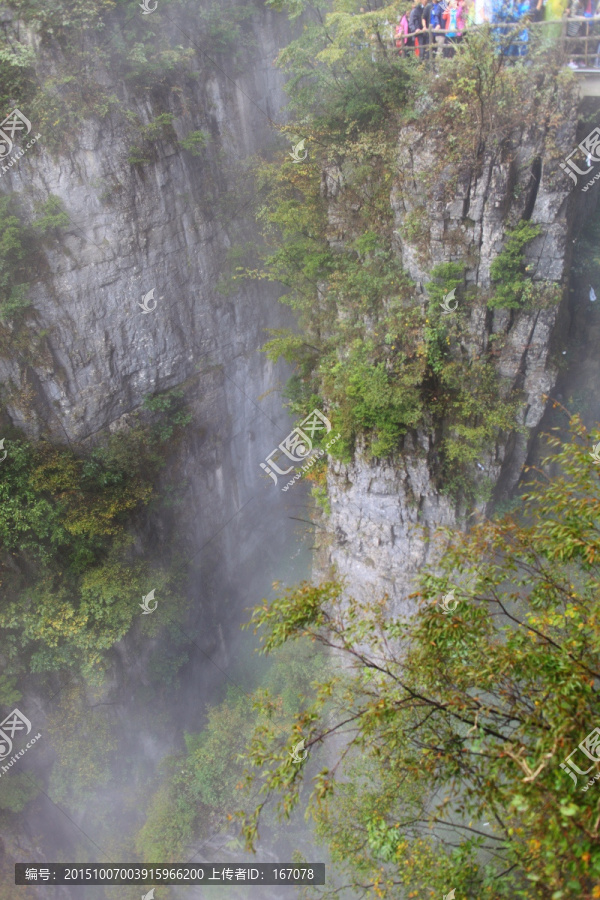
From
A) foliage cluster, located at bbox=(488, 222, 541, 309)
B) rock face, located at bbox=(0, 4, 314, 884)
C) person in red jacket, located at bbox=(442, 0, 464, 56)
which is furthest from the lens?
rock face, located at bbox=(0, 4, 314, 884)

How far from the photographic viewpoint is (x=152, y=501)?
14086mm

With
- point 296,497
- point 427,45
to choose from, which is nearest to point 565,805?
point 427,45

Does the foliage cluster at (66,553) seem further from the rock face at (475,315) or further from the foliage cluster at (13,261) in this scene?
the rock face at (475,315)

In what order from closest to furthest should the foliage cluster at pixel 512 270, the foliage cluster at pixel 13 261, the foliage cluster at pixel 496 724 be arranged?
the foliage cluster at pixel 496 724 → the foliage cluster at pixel 512 270 → the foliage cluster at pixel 13 261

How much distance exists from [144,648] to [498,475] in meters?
9.55

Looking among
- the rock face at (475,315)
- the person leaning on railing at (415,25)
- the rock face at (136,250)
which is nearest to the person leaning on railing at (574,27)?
the rock face at (475,315)

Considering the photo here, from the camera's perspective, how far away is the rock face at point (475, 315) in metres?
9.20

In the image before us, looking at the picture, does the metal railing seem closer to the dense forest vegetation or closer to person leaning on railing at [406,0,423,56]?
the dense forest vegetation

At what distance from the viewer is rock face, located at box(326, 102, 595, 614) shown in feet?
30.2

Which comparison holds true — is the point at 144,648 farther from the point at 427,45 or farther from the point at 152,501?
the point at 427,45

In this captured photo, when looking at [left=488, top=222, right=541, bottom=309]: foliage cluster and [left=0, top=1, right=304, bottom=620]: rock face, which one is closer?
[left=488, top=222, right=541, bottom=309]: foliage cluster

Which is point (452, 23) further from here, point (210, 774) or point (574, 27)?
point (210, 774)

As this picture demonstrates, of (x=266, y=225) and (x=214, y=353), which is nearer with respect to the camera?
(x=266, y=225)

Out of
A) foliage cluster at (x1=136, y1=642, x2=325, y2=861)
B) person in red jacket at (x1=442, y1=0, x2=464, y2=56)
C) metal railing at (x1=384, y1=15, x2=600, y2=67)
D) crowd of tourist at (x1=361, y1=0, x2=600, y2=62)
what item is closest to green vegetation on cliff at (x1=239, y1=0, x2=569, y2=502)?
metal railing at (x1=384, y1=15, x2=600, y2=67)
